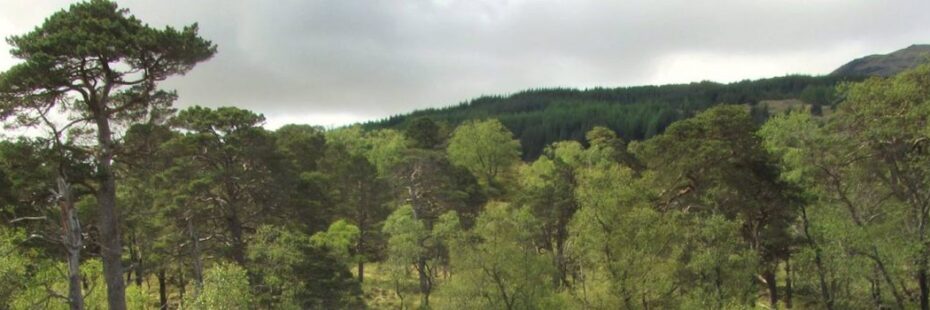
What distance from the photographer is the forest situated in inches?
697

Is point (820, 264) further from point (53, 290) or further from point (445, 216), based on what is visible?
point (53, 290)

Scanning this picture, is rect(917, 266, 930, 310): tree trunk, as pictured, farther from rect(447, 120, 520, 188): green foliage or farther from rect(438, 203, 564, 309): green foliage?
rect(447, 120, 520, 188): green foliage

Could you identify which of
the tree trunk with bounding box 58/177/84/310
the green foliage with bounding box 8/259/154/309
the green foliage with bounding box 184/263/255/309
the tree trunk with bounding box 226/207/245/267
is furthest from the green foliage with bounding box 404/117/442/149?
the tree trunk with bounding box 58/177/84/310

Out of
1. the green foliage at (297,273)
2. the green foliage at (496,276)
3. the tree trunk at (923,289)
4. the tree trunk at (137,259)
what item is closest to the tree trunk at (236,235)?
the green foliage at (297,273)

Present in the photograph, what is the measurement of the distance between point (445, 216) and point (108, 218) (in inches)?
1003

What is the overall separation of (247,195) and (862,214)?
33.3m

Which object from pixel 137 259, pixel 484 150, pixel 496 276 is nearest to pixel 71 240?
pixel 496 276

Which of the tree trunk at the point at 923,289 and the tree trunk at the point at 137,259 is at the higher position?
the tree trunk at the point at 137,259

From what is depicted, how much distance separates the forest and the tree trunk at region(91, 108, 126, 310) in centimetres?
6

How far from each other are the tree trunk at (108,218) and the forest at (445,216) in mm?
61

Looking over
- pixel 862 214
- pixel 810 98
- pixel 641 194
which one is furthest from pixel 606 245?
pixel 810 98

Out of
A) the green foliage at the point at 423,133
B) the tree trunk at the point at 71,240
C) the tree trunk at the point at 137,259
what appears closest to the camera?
the tree trunk at the point at 71,240

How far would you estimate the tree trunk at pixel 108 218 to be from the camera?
17.9 m

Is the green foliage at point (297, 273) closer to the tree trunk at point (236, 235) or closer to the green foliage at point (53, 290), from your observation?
the tree trunk at point (236, 235)
